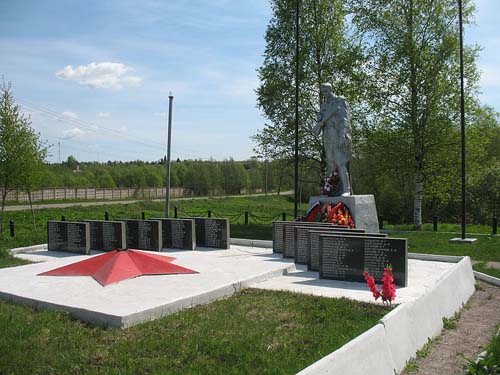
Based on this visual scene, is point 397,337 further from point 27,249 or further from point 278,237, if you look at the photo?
point 27,249

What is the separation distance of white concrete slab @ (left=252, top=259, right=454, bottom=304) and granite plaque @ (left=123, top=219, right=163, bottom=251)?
3.70 metres

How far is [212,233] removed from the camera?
476 inches

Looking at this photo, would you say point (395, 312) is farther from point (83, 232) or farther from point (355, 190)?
point (355, 190)

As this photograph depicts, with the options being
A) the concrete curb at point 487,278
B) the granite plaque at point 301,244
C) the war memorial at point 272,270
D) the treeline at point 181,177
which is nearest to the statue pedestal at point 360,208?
the war memorial at point 272,270

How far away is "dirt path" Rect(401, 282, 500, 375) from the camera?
200 inches

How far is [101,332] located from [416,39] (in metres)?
18.0

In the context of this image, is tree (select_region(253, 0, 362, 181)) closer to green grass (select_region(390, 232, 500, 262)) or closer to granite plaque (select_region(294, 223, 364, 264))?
green grass (select_region(390, 232, 500, 262))

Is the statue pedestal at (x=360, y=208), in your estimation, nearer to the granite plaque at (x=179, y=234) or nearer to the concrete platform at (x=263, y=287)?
the concrete platform at (x=263, y=287)

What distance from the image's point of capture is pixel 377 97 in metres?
20.1

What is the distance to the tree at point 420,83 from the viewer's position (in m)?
18.9

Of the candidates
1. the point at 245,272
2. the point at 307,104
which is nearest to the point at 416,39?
the point at 307,104

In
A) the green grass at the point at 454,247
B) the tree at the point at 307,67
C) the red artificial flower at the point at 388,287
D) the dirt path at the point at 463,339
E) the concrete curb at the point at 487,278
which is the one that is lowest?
the dirt path at the point at 463,339

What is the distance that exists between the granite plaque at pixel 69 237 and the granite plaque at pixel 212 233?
2676 mm

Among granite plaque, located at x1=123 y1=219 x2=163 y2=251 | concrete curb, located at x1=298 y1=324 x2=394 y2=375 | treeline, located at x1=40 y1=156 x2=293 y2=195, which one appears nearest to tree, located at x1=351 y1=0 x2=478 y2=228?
granite plaque, located at x1=123 y1=219 x2=163 y2=251
